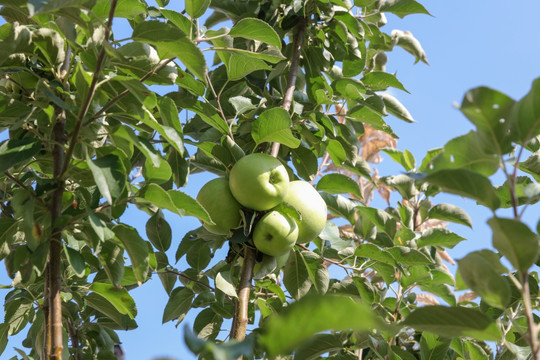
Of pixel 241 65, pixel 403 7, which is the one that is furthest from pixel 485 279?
pixel 403 7

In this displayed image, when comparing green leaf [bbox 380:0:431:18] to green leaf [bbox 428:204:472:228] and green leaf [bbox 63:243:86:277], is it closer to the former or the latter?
green leaf [bbox 428:204:472:228]

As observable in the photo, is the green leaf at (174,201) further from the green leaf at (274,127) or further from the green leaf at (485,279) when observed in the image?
the green leaf at (485,279)

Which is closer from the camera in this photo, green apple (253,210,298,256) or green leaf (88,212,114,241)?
green leaf (88,212,114,241)

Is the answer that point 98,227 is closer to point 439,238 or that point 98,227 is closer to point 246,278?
point 246,278

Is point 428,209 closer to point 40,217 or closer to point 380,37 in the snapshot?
point 380,37

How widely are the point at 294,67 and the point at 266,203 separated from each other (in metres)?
0.53

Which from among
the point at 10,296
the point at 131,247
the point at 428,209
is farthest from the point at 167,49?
the point at 428,209

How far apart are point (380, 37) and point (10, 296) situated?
1461mm

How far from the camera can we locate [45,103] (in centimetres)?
128

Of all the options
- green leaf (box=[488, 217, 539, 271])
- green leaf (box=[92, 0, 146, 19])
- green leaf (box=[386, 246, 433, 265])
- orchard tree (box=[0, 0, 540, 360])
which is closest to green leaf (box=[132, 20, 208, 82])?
orchard tree (box=[0, 0, 540, 360])

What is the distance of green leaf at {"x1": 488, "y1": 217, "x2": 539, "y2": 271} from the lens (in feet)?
2.49

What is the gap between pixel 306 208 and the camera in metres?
1.45

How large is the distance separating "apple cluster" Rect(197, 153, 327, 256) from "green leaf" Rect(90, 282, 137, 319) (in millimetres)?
265

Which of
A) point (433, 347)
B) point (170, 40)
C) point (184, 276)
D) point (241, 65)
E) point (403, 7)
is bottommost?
point (433, 347)
